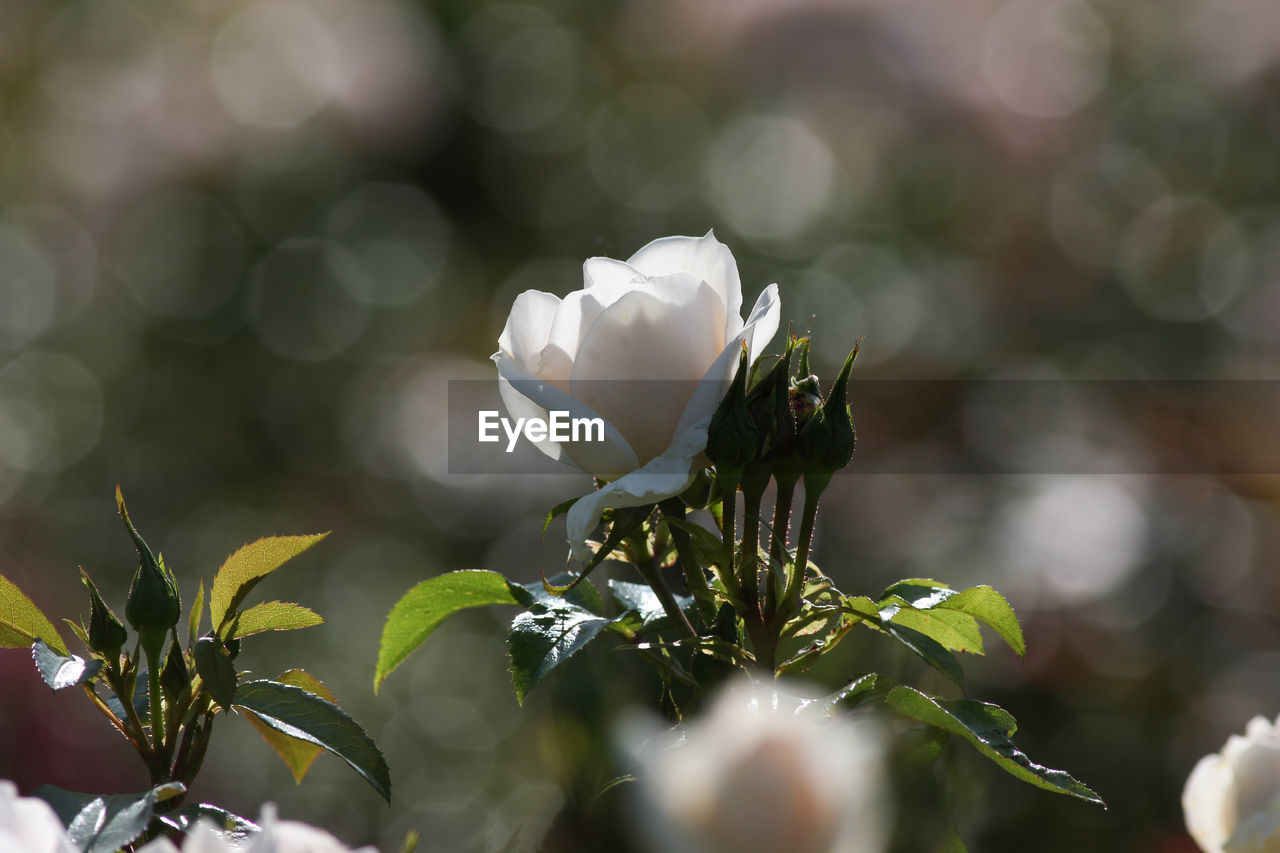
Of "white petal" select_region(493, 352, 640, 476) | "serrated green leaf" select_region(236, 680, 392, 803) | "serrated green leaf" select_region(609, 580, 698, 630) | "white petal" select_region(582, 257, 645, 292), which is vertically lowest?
"serrated green leaf" select_region(609, 580, 698, 630)

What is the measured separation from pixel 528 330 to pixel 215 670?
11 cm

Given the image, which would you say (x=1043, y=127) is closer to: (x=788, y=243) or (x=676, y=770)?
(x=788, y=243)

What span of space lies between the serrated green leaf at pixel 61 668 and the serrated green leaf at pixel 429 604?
3.1 inches

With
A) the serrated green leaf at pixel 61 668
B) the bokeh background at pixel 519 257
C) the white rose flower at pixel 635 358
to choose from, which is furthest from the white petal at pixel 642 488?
the bokeh background at pixel 519 257

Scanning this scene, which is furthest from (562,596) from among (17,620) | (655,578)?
(17,620)

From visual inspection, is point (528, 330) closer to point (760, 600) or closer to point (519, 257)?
point (760, 600)

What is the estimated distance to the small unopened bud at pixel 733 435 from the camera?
23 centimetres

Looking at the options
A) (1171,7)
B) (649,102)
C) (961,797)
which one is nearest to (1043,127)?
(1171,7)

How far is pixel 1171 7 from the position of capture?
1336 millimetres

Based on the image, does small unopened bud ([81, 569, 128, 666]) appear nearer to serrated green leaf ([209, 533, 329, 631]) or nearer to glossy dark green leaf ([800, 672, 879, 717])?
serrated green leaf ([209, 533, 329, 631])

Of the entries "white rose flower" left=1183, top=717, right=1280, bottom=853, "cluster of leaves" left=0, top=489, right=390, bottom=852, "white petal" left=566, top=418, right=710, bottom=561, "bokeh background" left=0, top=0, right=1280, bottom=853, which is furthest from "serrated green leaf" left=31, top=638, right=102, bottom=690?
"bokeh background" left=0, top=0, right=1280, bottom=853

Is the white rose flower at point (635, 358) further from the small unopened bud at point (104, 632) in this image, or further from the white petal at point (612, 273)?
the small unopened bud at point (104, 632)

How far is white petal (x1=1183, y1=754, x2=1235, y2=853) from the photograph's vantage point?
30 centimetres

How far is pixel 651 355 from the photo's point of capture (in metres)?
0.25
